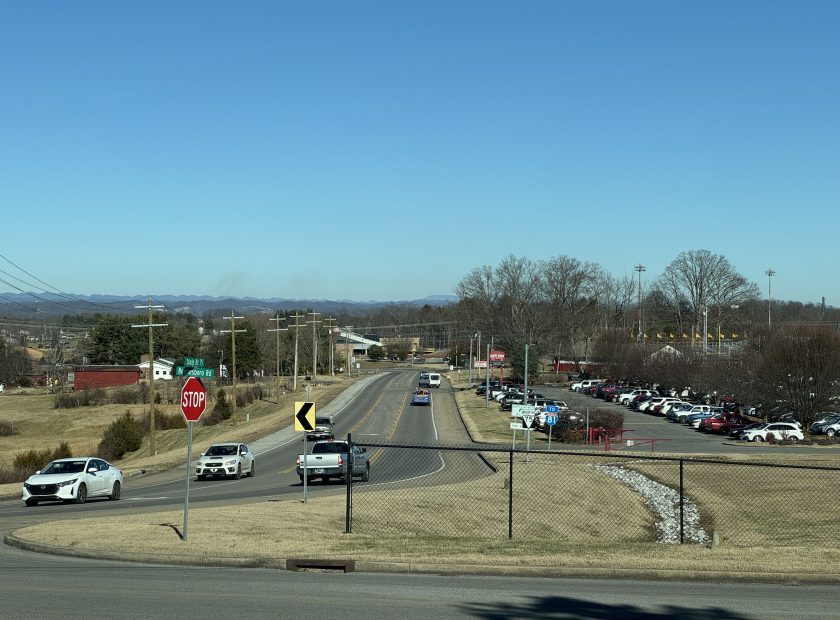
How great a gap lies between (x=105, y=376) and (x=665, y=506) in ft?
327

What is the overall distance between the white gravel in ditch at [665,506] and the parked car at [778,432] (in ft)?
68.4

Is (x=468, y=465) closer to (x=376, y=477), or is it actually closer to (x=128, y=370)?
(x=376, y=477)

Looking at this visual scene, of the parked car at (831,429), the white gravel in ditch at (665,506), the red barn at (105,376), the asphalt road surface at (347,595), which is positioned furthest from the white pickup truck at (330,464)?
the red barn at (105,376)

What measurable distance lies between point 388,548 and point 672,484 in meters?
22.8

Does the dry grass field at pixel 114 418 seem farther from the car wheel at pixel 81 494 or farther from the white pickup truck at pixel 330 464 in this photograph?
the car wheel at pixel 81 494

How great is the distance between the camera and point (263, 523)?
746 inches

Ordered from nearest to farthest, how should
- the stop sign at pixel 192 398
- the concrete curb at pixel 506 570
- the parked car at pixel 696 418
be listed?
the concrete curb at pixel 506 570
the stop sign at pixel 192 398
the parked car at pixel 696 418

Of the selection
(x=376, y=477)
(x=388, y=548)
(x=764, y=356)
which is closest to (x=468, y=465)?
(x=376, y=477)

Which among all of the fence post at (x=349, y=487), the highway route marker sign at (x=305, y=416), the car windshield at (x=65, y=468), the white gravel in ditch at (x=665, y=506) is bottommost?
the white gravel in ditch at (x=665, y=506)

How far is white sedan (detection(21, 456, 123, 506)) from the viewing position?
2797 cm

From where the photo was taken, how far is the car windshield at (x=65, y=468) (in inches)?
1139

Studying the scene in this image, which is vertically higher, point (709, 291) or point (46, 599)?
point (709, 291)

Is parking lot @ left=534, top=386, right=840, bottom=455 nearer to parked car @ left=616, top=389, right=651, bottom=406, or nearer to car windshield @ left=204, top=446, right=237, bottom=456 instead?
parked car @ left=616, top=389, right=651, bottom=406

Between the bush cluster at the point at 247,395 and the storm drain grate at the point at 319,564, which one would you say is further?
the bush cluster at the point at 247,395
